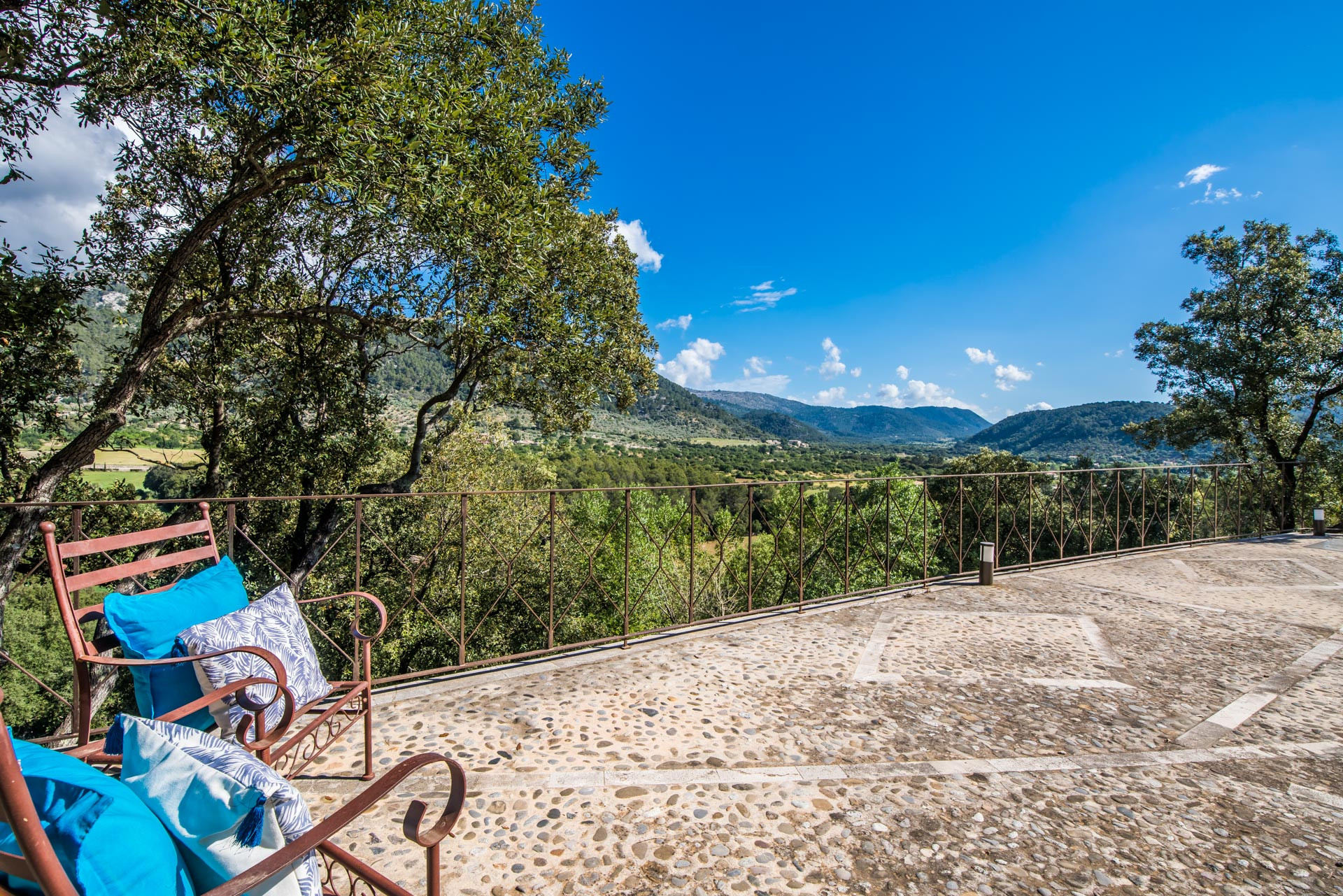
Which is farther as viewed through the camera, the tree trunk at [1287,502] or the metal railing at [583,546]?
the tree trunk at [1287,502]

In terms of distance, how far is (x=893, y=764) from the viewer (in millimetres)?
2568

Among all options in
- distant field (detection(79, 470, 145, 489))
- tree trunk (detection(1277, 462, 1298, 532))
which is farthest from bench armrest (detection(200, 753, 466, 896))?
tree trunk (detection(1277, 462, 1298, 532))

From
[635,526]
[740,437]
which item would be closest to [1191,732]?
[635,526]

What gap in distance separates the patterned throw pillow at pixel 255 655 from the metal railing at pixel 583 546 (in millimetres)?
737

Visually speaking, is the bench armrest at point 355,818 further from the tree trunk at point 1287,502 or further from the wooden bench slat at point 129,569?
the tree trunk at point 1287,502

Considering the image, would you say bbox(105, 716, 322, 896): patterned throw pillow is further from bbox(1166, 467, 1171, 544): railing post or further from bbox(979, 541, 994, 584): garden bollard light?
bbox(1166, 467, 1171, 544): railing post

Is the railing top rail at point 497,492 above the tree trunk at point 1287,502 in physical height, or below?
above

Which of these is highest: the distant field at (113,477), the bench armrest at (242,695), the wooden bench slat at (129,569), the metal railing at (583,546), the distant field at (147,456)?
the distant field at (147,456)

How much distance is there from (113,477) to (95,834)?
30.9 feet

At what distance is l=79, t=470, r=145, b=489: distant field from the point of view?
7.03m

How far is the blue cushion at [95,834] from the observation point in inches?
32.0

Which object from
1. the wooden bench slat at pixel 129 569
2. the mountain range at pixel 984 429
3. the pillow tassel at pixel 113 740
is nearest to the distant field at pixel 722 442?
the mountain range at pixel 984 429

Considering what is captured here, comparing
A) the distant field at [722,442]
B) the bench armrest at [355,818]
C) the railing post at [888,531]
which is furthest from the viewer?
the distant field at [722,442]

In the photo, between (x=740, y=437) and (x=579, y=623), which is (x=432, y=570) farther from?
(x=740, y=437)
